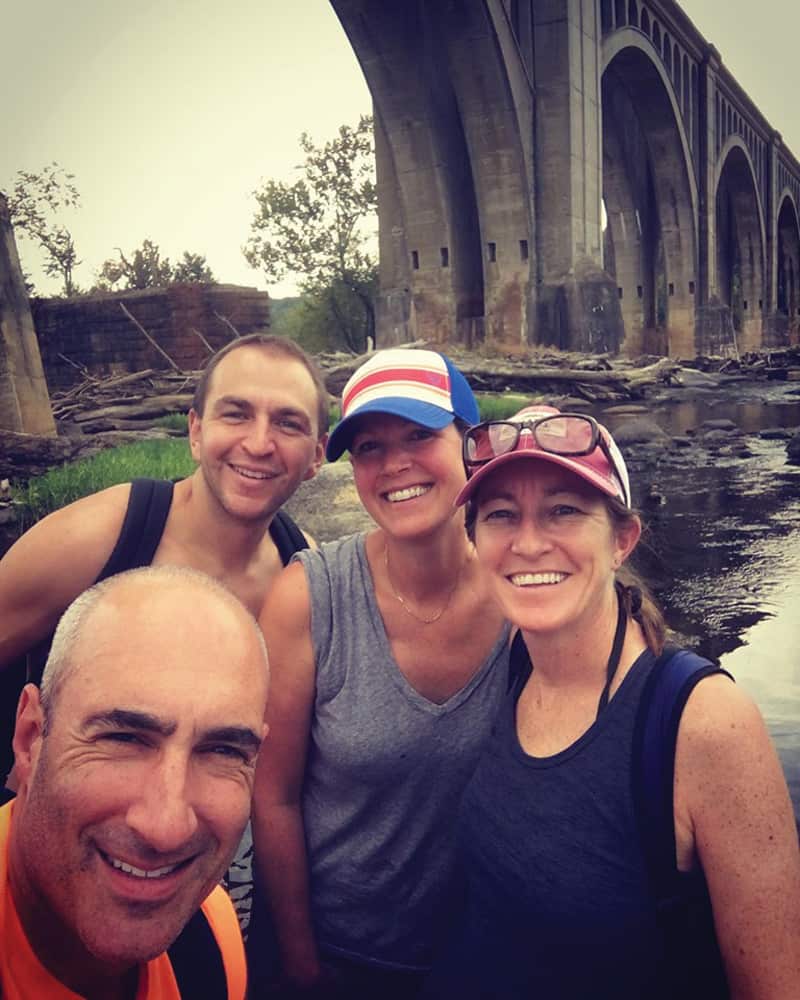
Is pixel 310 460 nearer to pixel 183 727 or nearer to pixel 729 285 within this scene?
pixel 183 727

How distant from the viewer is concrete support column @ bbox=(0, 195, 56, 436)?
29.5 feet

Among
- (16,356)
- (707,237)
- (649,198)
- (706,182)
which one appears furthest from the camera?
(649,198)

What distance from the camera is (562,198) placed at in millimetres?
24188

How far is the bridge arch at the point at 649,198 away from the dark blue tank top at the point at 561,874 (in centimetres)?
3703

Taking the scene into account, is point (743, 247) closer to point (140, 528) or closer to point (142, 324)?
point (142, 324)

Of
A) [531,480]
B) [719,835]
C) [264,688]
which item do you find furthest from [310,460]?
[719,835]

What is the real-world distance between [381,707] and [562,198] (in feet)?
78.6

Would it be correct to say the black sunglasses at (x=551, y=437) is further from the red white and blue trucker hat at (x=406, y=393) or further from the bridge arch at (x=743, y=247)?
the bridge arch at (x=743, y=247)

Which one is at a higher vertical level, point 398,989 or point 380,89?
point 380,89

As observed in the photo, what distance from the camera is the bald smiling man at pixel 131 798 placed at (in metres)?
1.32

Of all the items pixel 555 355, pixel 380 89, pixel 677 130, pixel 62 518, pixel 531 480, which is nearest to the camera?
pixel 531 480

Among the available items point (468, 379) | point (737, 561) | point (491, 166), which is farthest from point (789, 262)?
point (737, 561)

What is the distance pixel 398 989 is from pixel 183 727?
4.78ft

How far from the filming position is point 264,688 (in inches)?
65.2
